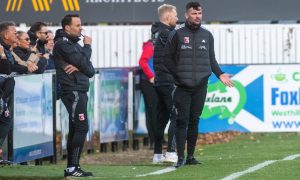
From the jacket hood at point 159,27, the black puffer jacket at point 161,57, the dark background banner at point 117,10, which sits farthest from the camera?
the dark background banner at point 117,10

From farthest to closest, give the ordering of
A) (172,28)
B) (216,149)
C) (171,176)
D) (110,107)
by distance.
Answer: (110,107), (216,149), (172,28), (171,176)

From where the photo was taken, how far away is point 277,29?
24.2 m

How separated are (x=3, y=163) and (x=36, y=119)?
216cm

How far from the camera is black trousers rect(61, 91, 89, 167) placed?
12.1 m

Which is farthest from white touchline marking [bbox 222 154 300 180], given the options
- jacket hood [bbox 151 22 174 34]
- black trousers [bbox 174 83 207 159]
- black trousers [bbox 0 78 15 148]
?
black trousers [bbox 0 78 15 148]

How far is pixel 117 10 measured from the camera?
23.3m

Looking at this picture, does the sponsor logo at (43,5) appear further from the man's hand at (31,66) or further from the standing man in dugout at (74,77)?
the standing man in dugout at (74,77)

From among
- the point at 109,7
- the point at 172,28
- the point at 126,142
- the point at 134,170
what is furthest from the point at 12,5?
the point at 134,170

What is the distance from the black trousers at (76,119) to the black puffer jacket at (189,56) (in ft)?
4.27

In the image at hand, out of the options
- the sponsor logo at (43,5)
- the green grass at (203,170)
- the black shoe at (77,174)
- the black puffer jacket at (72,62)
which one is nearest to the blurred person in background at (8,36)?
the green grass at (203,170)

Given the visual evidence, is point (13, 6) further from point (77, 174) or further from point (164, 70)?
point (77, 174)

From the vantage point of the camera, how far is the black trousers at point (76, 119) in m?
12.1

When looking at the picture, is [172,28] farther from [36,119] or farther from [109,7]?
[109,7]

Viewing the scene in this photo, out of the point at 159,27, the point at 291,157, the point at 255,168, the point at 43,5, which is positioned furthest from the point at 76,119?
the point at 43,5
